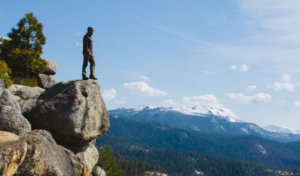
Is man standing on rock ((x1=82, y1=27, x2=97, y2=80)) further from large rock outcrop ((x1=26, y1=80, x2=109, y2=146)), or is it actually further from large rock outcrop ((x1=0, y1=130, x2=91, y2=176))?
large rock outcrop ((x1=0, y1=130, x2=91, y2=176))

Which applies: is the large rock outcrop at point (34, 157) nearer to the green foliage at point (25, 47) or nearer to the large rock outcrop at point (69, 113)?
the large rock outcrop at point (69, 113)

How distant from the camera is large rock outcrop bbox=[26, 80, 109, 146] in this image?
17.8m

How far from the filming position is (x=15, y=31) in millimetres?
35156

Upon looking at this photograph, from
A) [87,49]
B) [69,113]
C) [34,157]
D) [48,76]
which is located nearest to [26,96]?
[87,49]

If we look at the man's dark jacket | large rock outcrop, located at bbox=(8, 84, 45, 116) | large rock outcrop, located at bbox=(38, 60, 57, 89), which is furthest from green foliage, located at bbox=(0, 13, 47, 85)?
the man's dark jacket

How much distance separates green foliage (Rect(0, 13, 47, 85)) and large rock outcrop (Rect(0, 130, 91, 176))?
2344cm

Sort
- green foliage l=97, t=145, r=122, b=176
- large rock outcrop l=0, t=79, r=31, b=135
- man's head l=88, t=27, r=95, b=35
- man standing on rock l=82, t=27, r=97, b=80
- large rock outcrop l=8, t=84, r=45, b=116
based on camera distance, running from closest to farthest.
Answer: large rock outcrop l=0, t=79, r=31, b=135 < large rock outcrop l=8, t=84, r=45, b=116 < man's head l=88, t=27, r=95, b=35 < man standing on rock l=82, t=27, r=97, b=80 < green foliage l=97, t=145, r=122, b=176

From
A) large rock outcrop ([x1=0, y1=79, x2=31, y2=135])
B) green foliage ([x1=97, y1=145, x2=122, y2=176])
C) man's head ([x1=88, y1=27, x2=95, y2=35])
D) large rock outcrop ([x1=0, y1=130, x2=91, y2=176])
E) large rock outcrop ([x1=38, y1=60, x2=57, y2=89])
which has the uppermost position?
man's head ([x1=88, y1=27, x2=95, y2=35])

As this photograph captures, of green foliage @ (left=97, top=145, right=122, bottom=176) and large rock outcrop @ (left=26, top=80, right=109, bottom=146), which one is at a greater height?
large rock outcrop @ (left=26, top=80, right=109, bottom=146)

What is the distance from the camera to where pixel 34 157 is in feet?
41.4

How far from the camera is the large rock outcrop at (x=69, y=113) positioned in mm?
17766

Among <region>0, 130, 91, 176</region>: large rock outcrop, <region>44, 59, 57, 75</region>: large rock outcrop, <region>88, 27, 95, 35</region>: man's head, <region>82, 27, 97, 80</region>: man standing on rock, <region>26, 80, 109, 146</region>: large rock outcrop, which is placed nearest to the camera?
<region>0, 130, 91, 176</region>: large rock outcrop

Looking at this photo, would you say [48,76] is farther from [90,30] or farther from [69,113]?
[69,113]

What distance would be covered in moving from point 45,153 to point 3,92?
666 cm
